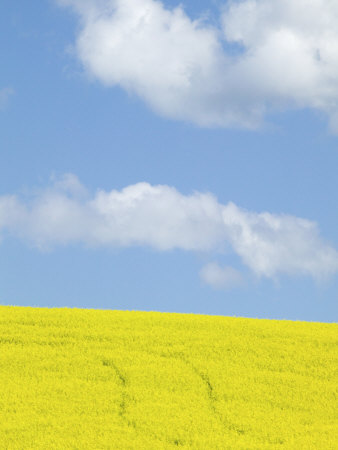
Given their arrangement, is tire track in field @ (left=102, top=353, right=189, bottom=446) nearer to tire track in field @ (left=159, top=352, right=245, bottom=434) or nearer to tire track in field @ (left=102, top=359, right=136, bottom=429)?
tire track in field @ (left=102, top=359, right=136, bottom=429)

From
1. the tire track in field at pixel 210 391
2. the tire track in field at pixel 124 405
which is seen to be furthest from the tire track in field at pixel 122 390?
the tire track in field at pixel 210 391

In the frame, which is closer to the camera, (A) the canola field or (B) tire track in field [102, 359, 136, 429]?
(A) the canola field

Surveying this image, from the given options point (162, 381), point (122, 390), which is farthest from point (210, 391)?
point (122, 390)

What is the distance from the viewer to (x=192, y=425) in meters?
12.7

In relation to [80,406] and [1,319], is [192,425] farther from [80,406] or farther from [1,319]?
[1,319]

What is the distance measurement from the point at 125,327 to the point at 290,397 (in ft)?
18.8

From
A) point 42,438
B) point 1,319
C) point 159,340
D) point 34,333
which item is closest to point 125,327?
point 159,340

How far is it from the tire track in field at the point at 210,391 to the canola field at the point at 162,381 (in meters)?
0.03

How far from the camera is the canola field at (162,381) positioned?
12.4 meters

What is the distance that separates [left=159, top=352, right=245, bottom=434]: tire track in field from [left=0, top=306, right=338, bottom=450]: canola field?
3 centimetres

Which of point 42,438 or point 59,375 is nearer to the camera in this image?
point 42,438

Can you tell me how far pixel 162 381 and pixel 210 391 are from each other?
1.23 metres

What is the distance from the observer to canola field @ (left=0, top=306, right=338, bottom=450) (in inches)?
488

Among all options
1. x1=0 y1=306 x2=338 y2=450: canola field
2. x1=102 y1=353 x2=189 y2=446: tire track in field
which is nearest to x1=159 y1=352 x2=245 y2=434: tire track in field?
x1=0 y1=306 x2=338 y2=450: canola field
